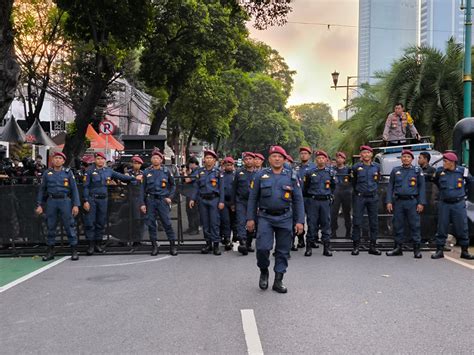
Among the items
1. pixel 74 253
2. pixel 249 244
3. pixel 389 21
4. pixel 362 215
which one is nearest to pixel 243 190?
pixel 249 244

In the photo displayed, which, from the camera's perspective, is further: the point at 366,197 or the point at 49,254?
the point at 366,197

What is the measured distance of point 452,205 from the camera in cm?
930

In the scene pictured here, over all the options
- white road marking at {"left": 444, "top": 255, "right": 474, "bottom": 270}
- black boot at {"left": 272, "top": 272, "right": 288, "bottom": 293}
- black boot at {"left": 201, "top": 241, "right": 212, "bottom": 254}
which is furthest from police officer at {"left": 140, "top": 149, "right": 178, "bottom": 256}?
white road marking at {"left": 444, "top": 255, "right": 474, "bottom": 270}

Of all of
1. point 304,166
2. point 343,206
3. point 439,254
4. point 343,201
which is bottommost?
point 439,254

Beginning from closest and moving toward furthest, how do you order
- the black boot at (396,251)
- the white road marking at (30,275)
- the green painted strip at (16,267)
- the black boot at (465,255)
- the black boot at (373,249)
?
the white road marking at (30,275) < the green painted strip at (16,267) < the black boot at (465,255) < the black boot at (396,251) < the black boot at (373,249)

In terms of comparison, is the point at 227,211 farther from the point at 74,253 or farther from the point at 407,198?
the point at 407,198

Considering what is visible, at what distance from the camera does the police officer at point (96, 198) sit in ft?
33.3

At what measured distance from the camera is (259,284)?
7.11m

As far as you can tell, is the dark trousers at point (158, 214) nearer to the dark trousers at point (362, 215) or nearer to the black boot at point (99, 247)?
the black boot at point (99, 247)

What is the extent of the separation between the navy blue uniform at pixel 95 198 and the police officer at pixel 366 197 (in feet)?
15.3

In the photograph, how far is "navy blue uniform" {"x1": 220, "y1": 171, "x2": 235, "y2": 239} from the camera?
424 inches

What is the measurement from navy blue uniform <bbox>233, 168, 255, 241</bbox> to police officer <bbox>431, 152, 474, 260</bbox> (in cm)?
343

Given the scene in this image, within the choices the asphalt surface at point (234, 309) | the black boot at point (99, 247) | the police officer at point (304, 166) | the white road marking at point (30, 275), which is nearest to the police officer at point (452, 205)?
the asphalt surface at point (234, 309)

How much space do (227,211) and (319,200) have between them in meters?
1.85
